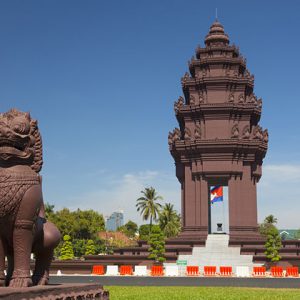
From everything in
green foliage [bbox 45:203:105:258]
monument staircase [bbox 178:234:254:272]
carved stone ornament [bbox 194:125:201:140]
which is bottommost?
monument staircase [bbox 178:234:254:272]

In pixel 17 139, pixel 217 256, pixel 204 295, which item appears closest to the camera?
pixel 17 139

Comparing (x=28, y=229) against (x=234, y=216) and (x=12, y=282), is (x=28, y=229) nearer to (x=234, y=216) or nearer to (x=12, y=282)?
(x=12, y=282)

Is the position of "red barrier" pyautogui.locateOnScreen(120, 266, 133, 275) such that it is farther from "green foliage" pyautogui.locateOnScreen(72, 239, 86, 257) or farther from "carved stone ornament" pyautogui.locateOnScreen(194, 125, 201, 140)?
"green foliage" pyautogui.locateOnScreen(72, 239, 86, 257)

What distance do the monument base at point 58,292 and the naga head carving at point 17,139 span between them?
204 centimetres

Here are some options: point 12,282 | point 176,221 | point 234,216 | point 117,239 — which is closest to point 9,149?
point 12,282

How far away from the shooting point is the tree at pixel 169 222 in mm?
93000

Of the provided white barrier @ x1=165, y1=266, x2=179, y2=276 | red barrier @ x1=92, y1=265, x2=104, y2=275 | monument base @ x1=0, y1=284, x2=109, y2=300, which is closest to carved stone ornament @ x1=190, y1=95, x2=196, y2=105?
white barrier @ x1=165, y1=266, x2=179, y2=276

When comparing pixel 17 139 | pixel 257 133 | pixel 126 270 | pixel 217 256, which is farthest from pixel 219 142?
pixel 17 139

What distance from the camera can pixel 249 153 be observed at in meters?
52.9

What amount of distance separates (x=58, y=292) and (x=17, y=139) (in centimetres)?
252

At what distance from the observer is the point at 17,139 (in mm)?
8336

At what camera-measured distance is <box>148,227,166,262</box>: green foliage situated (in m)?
49.1

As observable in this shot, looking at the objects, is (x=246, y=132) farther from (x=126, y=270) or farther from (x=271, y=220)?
(x=271, y=220)

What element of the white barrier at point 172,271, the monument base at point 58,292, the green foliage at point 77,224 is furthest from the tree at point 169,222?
the monument base at point 58,292
